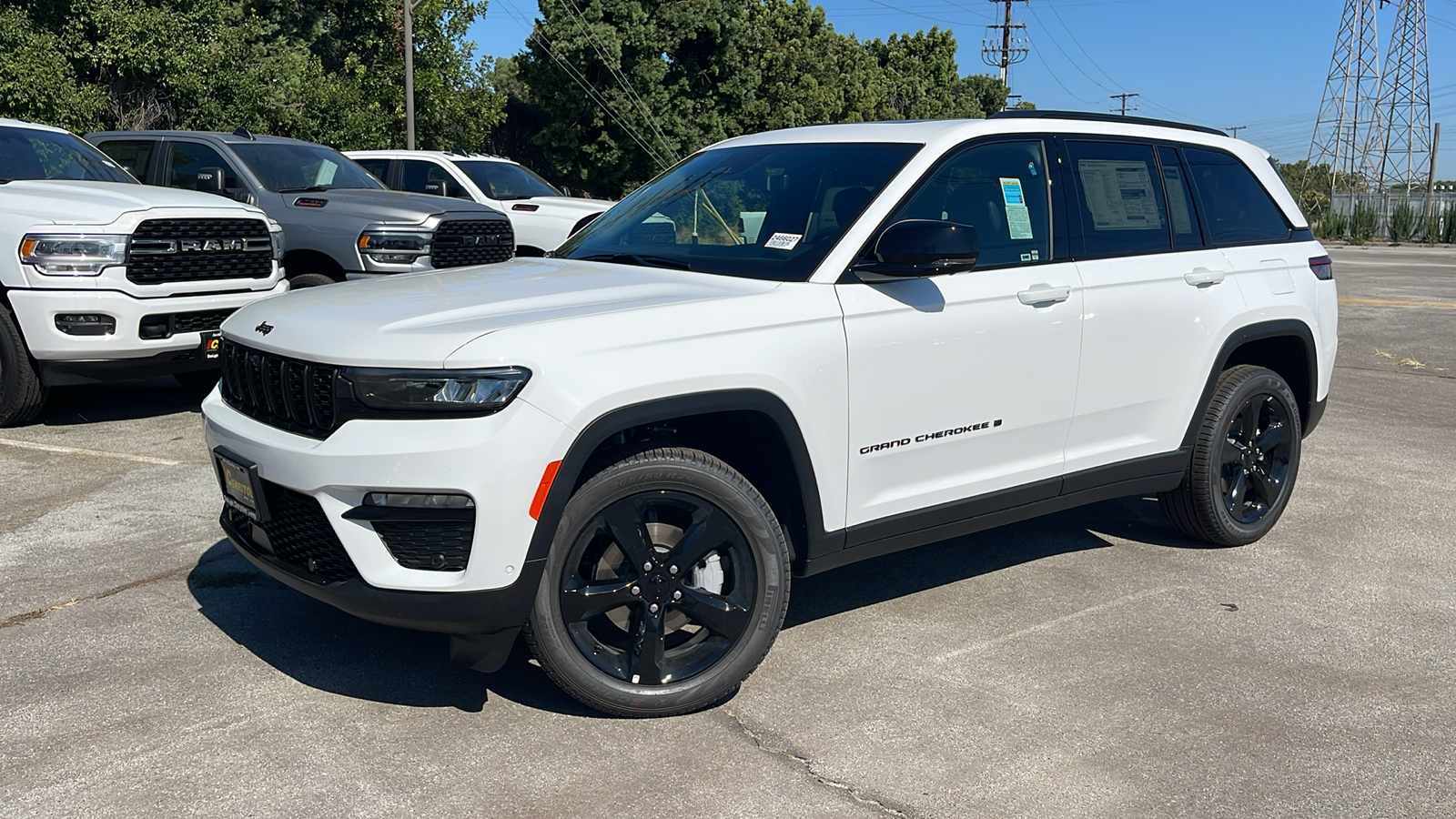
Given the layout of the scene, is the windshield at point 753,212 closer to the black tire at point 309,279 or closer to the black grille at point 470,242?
the black grille at point 470,242

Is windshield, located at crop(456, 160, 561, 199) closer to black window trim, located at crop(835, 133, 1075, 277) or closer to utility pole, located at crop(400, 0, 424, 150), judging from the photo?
black window trim, located at crop(835, 133, 1075, 277)

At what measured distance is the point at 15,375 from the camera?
7582 millimetres

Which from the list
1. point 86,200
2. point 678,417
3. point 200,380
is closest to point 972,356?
point 678,417

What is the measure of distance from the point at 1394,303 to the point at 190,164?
50.7ft

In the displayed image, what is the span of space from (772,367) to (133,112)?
66.7 feet

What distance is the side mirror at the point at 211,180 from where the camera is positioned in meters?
9.91

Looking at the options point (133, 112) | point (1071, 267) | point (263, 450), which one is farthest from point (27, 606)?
point (133, 112)

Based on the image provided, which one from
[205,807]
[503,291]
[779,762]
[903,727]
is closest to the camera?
[205,807]

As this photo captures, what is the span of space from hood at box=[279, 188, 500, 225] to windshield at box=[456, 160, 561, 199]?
12.8ft

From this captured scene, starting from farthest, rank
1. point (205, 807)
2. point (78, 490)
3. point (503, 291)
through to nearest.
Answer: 1. point (78, 490)
2. point (503, 291)
3. point (205, 807)

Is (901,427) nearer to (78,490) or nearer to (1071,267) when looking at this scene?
(1071,267)

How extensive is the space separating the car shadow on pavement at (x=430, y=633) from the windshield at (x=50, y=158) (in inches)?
177

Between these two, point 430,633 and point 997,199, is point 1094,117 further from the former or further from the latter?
point 430,633

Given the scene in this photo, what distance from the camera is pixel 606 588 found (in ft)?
12.3
